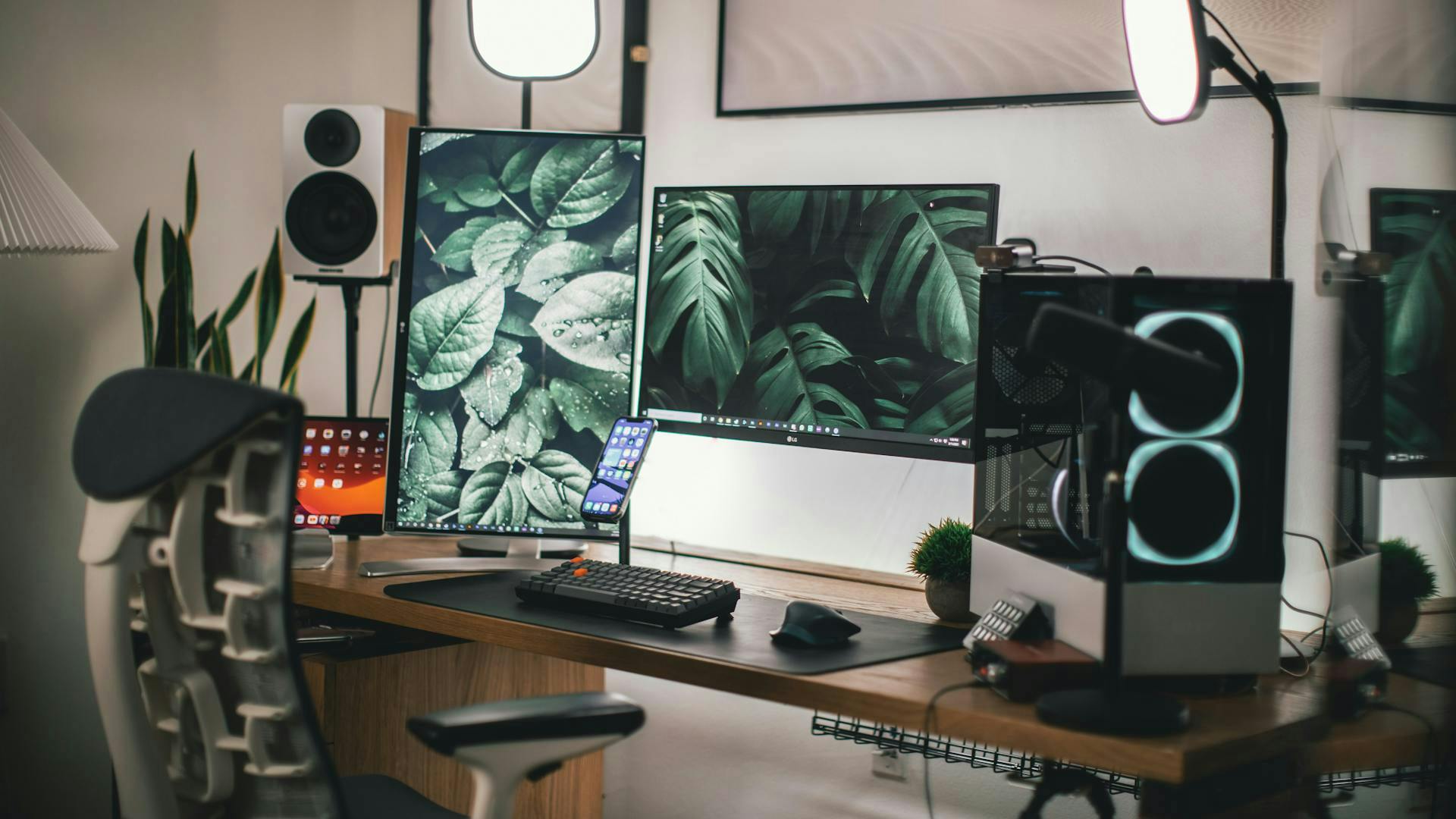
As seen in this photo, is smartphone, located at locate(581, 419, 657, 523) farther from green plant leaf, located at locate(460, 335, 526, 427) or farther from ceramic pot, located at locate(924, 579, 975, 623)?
ceramic pot, located at locate(924, 579, 975, 623)

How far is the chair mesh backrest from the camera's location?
3.29ft

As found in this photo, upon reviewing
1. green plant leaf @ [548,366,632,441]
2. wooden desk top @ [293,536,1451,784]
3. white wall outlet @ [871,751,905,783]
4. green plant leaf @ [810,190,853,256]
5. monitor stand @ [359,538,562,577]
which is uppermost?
green plant leaf @ [810,190,853,256]

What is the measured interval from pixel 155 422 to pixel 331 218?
1.26 meters

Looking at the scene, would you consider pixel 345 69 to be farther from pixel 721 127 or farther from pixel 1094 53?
pixel 1094 53

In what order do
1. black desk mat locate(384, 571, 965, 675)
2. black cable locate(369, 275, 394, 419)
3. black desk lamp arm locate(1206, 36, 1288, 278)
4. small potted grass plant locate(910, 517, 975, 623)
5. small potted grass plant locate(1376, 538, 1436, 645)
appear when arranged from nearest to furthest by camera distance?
1. small potted grass plant locate(1376, 538, 1436, 645)
2. black desk mat locate(384, 571, 965, 675)
3. black desk lamp arm locate(1206, 36, 1288, 278)
4. small potted grass plant locate(910, 517, 975, 623)
5. black cable locate(369, 275, 394, 419)

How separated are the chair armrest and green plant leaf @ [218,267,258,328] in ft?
5.27

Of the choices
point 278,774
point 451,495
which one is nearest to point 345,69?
point 451,495

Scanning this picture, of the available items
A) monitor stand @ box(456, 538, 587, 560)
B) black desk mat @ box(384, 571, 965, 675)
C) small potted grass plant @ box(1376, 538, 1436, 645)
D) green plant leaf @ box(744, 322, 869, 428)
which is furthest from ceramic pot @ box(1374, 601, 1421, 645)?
monitor stand @ box(456, 538, 587, 560)

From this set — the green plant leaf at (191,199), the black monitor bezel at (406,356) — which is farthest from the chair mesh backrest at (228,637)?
the green plant leaf at (191,199)

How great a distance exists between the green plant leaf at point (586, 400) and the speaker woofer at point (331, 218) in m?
0.56

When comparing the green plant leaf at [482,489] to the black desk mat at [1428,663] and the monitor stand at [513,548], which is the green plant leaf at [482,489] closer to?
the monitor stand at [513,548]

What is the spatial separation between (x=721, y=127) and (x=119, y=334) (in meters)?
1.41

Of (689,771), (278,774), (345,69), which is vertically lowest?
(689,771)

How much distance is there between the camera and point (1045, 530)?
1.38 metres
